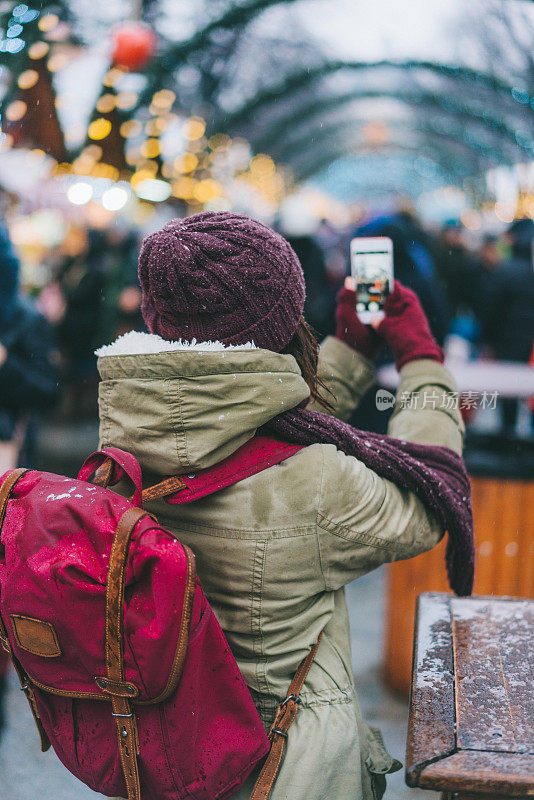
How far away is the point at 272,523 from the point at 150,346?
1.19 ft

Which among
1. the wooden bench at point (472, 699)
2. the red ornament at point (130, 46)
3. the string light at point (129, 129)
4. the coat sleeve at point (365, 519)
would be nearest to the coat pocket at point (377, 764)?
the wooden bench at point (472, 699)

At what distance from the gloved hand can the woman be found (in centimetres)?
38

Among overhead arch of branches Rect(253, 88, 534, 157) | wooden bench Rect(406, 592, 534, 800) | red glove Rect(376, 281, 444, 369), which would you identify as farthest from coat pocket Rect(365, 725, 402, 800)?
overhead arch of branches Rect(253, 88, 534, 157)

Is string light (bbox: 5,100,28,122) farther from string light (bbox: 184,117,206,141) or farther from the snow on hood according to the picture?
string light (bbox: 184,117,206,141)

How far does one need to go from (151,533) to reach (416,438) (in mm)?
622

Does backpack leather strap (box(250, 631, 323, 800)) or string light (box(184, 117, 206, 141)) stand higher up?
string light (box(184, 117, 206, 141))

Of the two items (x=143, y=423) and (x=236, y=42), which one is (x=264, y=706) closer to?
(x=143, y=423)

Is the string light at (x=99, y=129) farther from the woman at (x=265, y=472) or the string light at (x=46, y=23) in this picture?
the woman at (x=265, y=472)

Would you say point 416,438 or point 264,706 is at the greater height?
point 416,438

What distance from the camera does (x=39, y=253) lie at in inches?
345

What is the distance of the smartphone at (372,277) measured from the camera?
5.75 ft

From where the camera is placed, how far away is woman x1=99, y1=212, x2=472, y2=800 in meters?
1.21

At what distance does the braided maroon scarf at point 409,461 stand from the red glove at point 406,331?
0.26 m

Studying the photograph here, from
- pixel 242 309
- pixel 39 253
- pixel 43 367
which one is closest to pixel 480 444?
pixel 43 367
